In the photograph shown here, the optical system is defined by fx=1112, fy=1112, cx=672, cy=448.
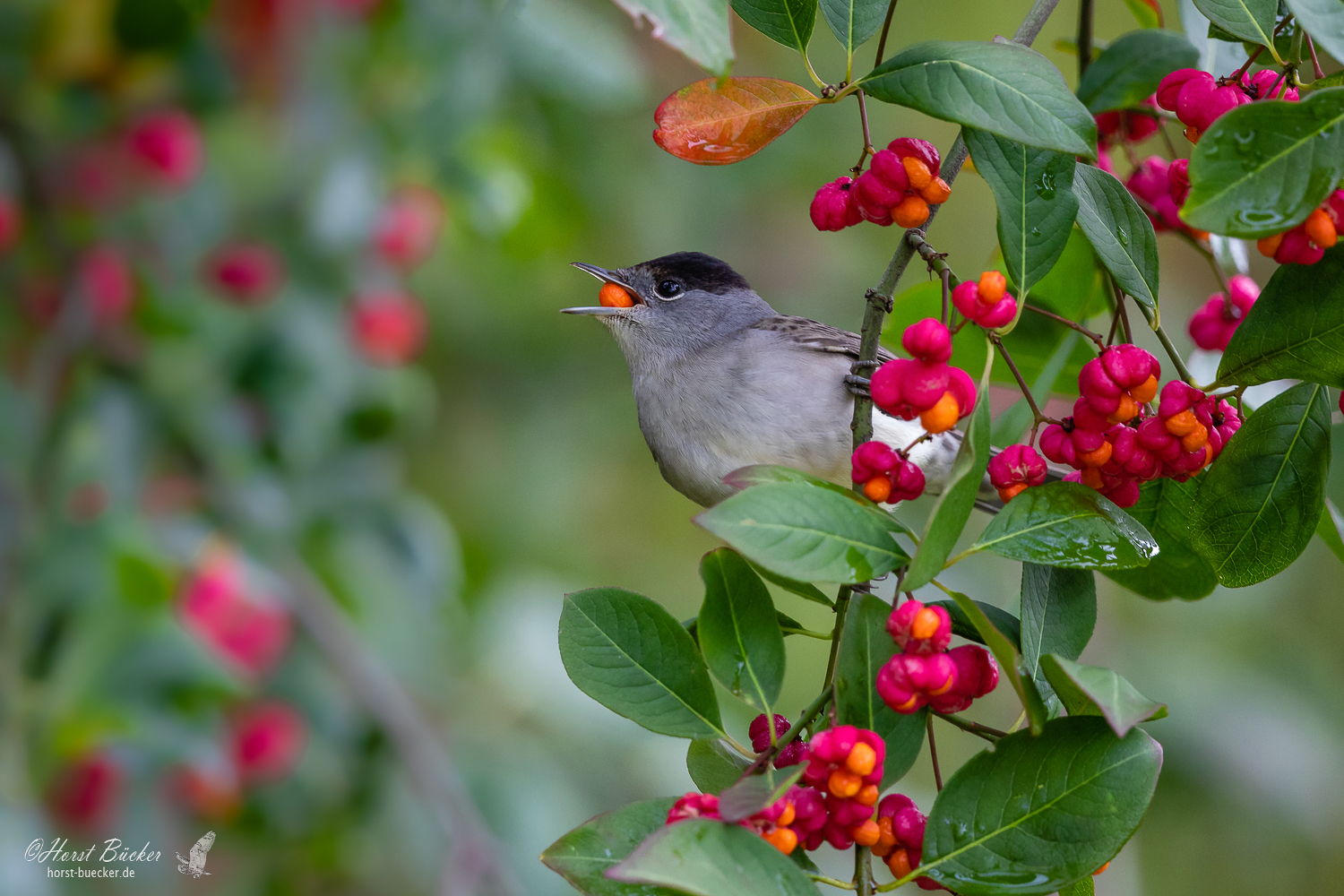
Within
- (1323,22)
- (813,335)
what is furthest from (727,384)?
(1323,22)

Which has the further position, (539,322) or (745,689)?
(539,322)

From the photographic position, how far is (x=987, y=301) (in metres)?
1.36

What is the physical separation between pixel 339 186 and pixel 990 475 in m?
1.86

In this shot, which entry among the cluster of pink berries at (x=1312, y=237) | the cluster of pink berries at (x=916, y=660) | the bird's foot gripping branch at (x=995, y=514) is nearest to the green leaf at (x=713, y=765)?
the bird's foot gripping branch at (x=995, y=514)

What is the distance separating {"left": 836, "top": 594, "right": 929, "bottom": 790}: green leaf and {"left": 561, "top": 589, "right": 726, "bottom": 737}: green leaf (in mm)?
178

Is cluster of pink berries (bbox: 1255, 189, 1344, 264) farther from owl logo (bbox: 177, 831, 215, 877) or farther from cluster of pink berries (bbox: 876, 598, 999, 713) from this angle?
owl logo (bbox: 177, 831, 215, 877)

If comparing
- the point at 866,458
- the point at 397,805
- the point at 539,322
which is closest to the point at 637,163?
the point at 539,322

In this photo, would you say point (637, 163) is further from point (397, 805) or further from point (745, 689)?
point (745, 689)

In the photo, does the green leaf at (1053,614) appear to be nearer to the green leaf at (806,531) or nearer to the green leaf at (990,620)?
the green leaf at (990,620)

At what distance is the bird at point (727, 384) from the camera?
2789mm

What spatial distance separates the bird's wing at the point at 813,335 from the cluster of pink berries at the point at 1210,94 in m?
1.44

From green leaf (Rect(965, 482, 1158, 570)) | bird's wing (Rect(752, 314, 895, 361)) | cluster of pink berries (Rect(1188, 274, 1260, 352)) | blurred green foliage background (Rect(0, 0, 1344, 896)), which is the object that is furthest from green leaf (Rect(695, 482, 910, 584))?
bird's wing (Rect(752, 314, 895, 361))

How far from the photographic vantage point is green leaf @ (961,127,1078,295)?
1362 millimetres

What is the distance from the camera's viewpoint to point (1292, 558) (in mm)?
1415
